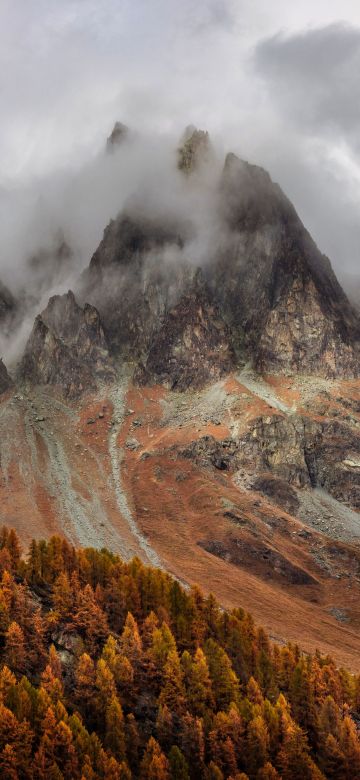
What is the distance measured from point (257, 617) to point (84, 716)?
60186 millimetres

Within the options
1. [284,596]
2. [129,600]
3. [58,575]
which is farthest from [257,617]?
[58,575]

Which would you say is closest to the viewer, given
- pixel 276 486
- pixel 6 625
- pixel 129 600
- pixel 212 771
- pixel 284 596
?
pixel 212 771

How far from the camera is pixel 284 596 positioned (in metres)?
149

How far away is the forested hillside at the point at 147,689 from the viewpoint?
231ft

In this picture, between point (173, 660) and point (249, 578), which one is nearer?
point (173, 660)

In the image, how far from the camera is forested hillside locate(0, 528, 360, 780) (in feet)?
231

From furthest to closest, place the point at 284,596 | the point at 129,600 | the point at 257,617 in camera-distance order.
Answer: the point at 284,596 → the point at 257,617 → the point at 129,600

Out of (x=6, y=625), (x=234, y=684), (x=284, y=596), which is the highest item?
(x=6, y=625)

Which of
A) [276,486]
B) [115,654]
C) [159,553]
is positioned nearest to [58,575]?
[115,654]

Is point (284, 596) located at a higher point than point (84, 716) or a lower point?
lower

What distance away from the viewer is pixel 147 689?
87312mm

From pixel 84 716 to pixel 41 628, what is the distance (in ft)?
46.3

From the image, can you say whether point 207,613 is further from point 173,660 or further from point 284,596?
point 284,596

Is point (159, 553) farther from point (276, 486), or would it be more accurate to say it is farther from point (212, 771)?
point (212, 771)
